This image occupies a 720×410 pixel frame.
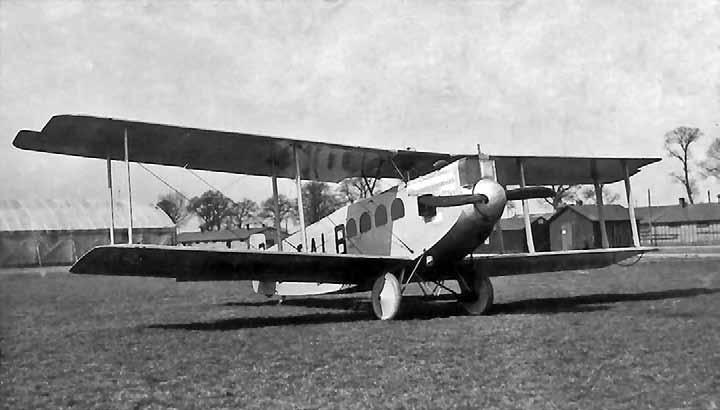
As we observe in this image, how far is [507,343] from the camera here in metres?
7.62

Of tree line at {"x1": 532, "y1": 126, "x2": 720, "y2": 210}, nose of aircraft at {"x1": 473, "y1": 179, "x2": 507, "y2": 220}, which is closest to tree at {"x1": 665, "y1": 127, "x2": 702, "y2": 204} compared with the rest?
tree line at {"x1": 532, "y1": 126, "x2": 720, "y2": 210}

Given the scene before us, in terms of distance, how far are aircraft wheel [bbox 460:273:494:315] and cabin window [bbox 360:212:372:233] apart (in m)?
1.98

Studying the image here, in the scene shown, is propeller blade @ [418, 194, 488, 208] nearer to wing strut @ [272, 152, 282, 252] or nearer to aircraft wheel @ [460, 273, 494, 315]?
aircraft wheel @ [460, 273, 494, 315]

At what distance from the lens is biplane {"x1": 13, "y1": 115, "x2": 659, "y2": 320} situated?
10164mm

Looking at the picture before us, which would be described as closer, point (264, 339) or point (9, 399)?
point (9, 399)

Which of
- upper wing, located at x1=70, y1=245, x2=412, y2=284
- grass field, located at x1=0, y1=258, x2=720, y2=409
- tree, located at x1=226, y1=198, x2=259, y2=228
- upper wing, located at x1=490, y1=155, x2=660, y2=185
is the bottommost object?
grass field, located at x1=0, y1=258, x2=720, y2=409

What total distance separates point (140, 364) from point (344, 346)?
2.21 metres

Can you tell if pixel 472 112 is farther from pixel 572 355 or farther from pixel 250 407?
pixel 250 407

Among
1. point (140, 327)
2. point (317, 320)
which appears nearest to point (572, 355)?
point (317, 320)

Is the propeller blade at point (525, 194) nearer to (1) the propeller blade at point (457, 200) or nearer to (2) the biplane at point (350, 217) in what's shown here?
(2) the biplane at point (350, 217)

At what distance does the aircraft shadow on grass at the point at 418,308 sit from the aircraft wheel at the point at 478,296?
222 mm

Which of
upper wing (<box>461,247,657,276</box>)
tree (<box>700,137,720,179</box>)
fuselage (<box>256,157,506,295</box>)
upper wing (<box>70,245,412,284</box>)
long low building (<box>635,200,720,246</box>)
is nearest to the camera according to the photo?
upper wing (<box>70,245,412,284</box>)

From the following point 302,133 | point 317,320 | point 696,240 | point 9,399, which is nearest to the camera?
point 9,399

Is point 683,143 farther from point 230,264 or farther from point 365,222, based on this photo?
point 230,264
